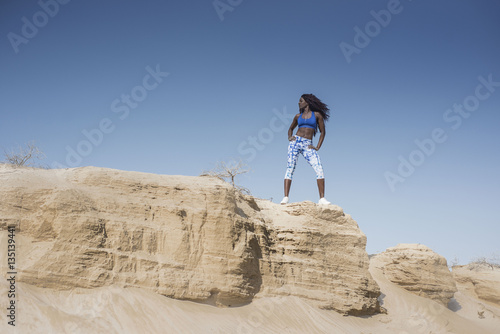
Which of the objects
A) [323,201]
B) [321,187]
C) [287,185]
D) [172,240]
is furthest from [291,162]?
[172,240]

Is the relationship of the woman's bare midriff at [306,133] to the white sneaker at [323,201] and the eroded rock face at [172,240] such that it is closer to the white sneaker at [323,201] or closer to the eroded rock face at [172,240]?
the white sneaker at [323,201]

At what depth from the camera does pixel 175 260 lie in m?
8.32

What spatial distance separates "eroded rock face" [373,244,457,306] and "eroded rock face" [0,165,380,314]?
3.21 m

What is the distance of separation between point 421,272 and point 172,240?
8.78 metres

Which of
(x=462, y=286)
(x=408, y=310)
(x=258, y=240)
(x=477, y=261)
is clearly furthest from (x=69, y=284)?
(x=477, y=261)

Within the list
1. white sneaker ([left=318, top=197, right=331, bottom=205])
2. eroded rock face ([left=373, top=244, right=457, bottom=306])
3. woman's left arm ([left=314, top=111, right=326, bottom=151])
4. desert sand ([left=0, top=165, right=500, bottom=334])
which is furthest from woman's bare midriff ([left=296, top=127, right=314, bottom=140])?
eroded rock face ([left=373, top=244, right=457, bottom=306])

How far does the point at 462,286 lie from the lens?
19.2m

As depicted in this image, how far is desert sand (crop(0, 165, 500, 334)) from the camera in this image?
7.18 metres

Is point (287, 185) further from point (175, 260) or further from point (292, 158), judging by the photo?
point (175, 260)

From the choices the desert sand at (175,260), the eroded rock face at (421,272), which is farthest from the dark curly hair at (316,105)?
the eroded rock face at (421,272)

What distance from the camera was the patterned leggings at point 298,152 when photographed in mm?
11875

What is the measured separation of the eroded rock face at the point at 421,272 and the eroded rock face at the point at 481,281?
18.2 feet

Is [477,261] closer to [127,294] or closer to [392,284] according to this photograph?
[392,284]

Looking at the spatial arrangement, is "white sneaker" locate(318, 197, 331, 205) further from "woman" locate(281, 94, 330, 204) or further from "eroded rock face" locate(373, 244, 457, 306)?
"eroded rock face" locate(373, 244, 457, 306)
